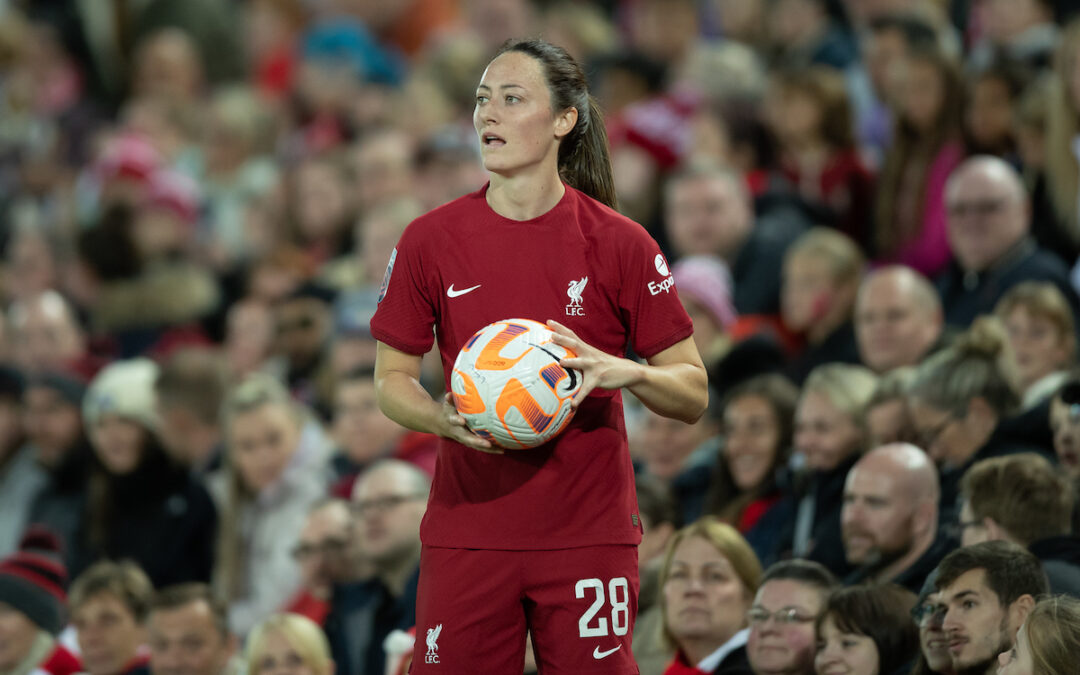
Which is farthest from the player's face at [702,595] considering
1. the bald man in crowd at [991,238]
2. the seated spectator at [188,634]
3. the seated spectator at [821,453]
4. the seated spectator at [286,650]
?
the bald man in crowd at [991,238]

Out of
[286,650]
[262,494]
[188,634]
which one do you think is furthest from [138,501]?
[286,650]

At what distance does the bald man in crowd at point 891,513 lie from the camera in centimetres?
591

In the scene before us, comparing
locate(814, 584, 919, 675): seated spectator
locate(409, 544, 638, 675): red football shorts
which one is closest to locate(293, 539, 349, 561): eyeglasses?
locate(814, 584, 919, 675): seated spectator

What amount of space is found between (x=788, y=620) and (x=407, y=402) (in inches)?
83.3

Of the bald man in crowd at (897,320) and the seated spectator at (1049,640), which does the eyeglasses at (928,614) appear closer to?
the seated spectator at (1049,640)

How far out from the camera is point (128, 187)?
12.1 m

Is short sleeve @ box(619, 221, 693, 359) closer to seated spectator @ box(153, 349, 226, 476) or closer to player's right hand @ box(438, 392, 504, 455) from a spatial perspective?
player's right hand @ box(438, 392, 504, 455)

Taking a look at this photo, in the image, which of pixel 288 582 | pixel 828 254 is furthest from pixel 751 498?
pixel 288 582

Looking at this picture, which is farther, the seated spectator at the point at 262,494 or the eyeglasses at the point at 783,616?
the seated spectator at the point at 262,494

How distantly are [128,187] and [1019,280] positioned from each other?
6.89 metres

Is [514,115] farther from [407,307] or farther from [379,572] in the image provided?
[379,572]

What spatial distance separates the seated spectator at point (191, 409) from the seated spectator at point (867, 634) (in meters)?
4.66

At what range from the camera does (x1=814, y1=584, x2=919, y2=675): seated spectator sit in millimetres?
5250

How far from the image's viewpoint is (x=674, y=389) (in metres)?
3.87
